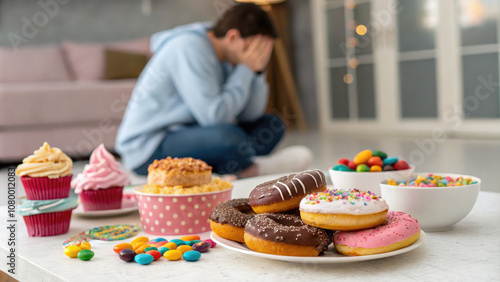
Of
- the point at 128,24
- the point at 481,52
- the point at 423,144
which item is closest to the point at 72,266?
the point at 423,144

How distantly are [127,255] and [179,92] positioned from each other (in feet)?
4.83

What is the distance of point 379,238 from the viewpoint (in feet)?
2.10

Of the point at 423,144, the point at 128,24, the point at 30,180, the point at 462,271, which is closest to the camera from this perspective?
the point at 462,271

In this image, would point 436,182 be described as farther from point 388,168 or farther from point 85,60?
point 85,60

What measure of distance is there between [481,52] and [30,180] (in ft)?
12.4

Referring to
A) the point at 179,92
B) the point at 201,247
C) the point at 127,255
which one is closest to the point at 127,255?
the point at 127,255

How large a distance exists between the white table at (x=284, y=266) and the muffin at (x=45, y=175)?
0.44 feet

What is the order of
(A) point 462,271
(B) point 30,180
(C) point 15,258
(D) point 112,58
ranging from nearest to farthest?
(A) point 462,271 → (C) point 15,258 → (B) point 30,180 → (D) point 112,58

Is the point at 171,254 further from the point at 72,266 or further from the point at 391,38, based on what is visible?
the point at 391,38

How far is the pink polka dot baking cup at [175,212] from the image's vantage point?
3.00 ft

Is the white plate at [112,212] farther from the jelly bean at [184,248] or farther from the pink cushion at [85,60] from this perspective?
the pink cushion at [85,60]

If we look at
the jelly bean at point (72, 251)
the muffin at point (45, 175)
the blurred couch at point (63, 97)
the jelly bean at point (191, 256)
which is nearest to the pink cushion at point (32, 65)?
the blurred couch at point (63, 97)

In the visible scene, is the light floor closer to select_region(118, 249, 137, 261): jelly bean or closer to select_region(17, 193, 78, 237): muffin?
select_region(17, 193, 78, 237): muffin

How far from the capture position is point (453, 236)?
0.79m
